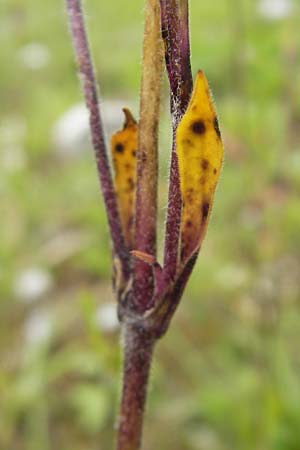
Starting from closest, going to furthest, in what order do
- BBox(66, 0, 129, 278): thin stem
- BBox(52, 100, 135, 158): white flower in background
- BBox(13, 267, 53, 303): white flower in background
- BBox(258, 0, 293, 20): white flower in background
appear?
BBox(66, 0, 129, 278): thin stem, BBox(13, 267, 53, 303): white flower in background, BBox(52, 100, 135, 158): white flower in background, BBox(258, 0, 293, 20): white flower in background

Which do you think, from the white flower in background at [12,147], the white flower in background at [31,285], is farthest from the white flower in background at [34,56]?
the white flower in background at [31,285]

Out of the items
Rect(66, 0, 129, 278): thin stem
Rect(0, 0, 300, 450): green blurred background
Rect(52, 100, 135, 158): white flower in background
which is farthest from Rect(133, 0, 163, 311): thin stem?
Rect(52, 100, 135, 158): white flower in background

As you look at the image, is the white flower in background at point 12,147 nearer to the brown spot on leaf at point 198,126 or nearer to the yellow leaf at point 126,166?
the yellow leaf at point 126,166

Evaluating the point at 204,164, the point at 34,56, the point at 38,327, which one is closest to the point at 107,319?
the point at 38,327

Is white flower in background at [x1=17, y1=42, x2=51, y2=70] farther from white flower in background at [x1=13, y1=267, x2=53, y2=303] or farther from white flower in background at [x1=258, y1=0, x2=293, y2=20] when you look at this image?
white flower in background at [x1=13, y1=267, x2=53, y2=303]

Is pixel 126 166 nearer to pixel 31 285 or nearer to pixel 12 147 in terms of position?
pixel 31 285

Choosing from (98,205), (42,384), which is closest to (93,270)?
(98,205)
